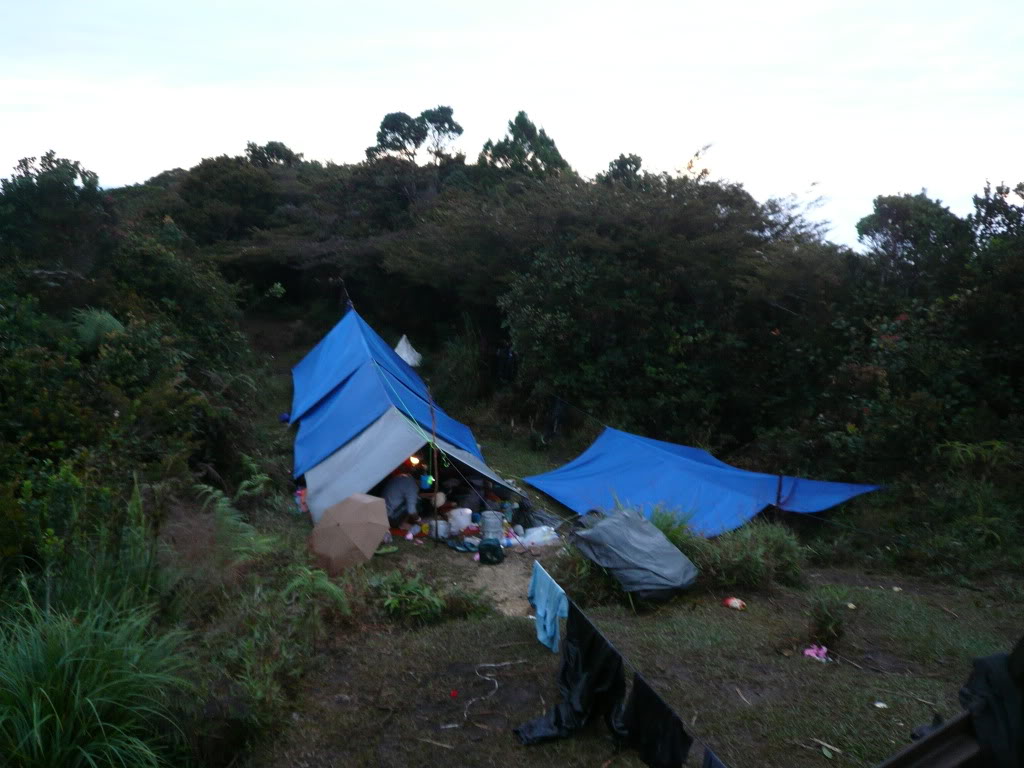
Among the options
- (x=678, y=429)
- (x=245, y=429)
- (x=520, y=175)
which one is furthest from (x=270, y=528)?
(x=520, y=175)

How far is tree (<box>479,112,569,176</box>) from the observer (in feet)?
66.9

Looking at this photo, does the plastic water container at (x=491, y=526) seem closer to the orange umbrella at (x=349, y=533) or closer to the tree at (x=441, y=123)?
the orange umbrella at (x=349, y=533)

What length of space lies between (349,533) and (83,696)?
3504 mm

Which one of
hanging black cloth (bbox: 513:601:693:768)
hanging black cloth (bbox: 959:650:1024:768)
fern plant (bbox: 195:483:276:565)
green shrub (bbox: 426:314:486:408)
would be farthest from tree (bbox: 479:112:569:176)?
hanging black cloth (bbox: 959:650:1024:768)

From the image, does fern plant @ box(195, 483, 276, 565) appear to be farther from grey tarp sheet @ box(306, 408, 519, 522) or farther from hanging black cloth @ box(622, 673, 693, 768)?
hanging black cloth @ box(622, 673, 693, 768)

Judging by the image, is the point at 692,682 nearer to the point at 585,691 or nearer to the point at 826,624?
the point at 585,691

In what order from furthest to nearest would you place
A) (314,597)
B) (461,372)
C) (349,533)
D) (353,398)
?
(461,372)
(353,398)
(349,533)
(314,597)

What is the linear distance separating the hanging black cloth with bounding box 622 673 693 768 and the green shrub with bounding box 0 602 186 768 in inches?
82.2

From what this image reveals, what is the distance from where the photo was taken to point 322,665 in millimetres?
4941

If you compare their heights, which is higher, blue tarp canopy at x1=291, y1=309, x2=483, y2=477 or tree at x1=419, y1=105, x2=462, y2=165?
tree at x1=419, y1=105, x2=462, y2=165

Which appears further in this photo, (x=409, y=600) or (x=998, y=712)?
(x=409, y=600)

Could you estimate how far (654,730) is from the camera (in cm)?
342

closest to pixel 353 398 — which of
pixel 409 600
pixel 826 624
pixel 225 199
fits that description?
pixel 409 600

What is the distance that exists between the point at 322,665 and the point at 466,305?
1286 cm
